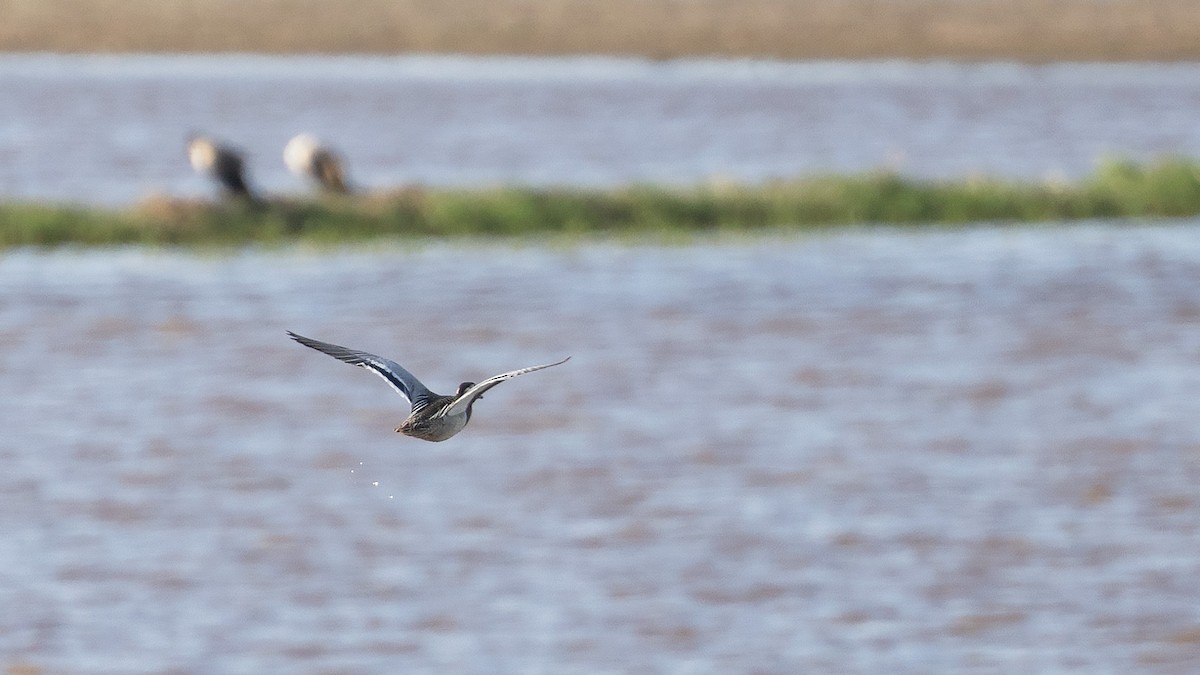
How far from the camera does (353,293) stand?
27438mm

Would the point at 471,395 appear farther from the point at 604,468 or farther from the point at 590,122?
the point at 590,122

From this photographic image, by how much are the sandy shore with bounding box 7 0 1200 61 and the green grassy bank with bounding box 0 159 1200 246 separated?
3168cm

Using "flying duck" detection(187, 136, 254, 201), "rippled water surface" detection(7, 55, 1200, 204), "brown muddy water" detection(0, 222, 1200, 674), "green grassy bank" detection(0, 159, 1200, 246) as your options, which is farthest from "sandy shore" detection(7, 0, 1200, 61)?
"flying duck" detection(187, 136, 254, 201)

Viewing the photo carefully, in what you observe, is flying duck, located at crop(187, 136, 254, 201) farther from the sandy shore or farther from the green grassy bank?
the sandy shore

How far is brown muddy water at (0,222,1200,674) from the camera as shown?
43.7 feet

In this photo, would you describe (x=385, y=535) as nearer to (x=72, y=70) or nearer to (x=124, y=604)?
(x=124, y=604)

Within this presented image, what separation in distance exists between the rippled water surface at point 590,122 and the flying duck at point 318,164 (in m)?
4.59

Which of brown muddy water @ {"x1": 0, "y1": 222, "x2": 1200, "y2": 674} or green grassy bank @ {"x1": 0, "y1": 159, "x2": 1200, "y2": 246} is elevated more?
green grassy bank @ {"x1": 0, "y1": 159, "x2": 1200, "y2": 246}

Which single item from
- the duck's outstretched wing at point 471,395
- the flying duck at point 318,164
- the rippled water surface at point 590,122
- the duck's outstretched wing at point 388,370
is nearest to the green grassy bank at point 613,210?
the flying duck at point 318,164

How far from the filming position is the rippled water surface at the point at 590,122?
138ft

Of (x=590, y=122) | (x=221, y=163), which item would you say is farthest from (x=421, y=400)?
(x=590, y=122)

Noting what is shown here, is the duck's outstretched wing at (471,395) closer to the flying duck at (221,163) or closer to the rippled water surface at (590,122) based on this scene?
the flying duck at (221,163)

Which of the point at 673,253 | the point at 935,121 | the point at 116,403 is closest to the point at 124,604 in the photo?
the point at 116,403

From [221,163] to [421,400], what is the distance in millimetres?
19189
